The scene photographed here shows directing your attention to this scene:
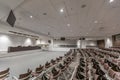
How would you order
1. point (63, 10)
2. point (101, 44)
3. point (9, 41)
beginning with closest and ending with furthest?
point (63, 10) < point (9, 41) < point (101, 44)

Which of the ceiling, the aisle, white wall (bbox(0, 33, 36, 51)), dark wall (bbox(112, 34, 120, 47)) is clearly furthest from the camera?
dark wall (bbox(112, 34, 120, 47))

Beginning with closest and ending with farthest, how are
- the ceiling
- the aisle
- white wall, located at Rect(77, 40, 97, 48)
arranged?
1. the ceiling
2. the aisle
3. white wall, located at Rect(77, 40, 97, 48)

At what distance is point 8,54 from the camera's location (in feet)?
33.7

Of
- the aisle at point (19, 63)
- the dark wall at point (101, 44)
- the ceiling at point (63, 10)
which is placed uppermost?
the ceiling at point (63, 10)

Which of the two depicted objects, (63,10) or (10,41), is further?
(10,41)

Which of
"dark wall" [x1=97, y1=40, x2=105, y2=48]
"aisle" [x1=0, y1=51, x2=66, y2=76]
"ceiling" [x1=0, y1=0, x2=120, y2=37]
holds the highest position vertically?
"ceiling" [x1=0, y1=0, x2=120, y2=37]

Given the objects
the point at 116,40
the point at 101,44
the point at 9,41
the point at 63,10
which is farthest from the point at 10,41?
the point at 101,44

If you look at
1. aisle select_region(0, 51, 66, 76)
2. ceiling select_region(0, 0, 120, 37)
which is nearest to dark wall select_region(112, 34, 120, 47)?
ceiling select_region(0, 0, 120, 37)

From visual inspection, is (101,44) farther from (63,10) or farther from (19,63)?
(63,10)

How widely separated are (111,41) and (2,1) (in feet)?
60.9

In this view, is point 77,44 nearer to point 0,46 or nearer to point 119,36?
point 119,36

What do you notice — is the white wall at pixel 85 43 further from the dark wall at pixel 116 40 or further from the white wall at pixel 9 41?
the white wall at pixel 9 41

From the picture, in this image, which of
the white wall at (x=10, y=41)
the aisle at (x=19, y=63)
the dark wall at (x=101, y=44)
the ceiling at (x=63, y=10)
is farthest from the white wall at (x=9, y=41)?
the dark wall at (x=101, y=44)

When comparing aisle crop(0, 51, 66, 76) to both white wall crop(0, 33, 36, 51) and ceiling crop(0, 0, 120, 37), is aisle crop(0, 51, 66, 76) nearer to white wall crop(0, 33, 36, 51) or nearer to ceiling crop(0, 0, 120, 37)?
ceiling crop(0, 0, 120, 37)
